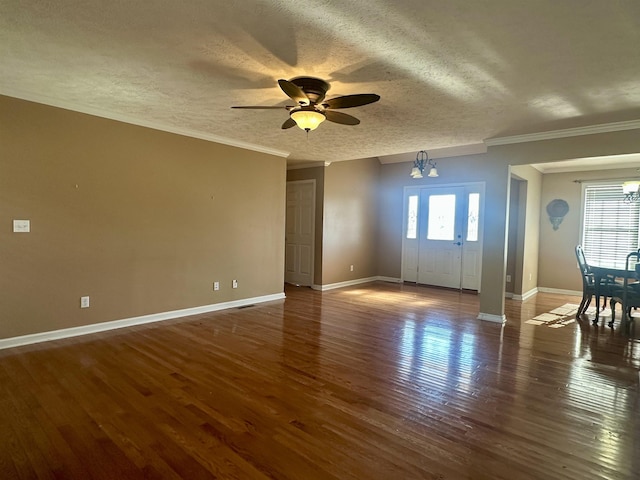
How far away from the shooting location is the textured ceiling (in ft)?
6.74

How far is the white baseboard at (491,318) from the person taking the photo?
16.4 feet

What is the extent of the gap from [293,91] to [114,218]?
2853 mm

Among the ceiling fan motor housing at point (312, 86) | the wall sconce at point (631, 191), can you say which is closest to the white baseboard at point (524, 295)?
the wall sconce at point (631, 191)

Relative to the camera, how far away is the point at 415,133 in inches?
183

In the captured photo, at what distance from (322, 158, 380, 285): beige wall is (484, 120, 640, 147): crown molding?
3.18 metres

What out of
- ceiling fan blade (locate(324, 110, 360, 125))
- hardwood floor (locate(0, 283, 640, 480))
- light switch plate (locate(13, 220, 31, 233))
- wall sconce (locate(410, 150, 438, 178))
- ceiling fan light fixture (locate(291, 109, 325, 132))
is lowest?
hardwood floor (locate(0, 283, 640, 480))

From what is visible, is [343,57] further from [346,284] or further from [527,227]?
[346,284]

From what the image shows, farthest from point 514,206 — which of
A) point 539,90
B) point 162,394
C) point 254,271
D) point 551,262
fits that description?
point 162,394

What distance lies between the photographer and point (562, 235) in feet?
23.6

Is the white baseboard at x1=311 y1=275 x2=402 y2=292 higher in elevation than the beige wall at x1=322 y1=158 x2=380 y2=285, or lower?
lower

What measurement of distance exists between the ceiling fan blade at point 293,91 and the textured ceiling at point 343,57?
206mm

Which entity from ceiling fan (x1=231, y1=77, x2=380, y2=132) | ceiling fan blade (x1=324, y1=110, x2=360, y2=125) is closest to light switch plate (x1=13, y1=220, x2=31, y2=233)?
ceiling fan (x1=231, y1=77, x2=380, y2=132)

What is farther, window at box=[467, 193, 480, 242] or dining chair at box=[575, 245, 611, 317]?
window at box=[467, 193, 480, 242]

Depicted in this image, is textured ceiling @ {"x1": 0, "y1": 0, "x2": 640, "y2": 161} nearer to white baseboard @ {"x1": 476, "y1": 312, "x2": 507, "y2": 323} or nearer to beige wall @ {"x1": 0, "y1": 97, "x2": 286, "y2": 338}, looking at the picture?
beige wall @ {"x1": 0, "y1": 97, "x2": 286, "y2": 338}
